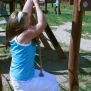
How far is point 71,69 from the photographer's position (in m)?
4.52

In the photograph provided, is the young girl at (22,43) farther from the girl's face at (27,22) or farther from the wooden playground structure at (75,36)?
Answer: the wooden playground structure at (75,36)

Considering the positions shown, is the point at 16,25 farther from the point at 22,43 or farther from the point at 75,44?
the point at 75,44

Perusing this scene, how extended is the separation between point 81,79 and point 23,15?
10.7ft

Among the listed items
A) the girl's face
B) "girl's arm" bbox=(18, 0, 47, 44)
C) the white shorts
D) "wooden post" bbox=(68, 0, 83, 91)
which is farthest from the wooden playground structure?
the white shorts

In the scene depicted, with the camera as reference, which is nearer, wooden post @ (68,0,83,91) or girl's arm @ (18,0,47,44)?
girl's arm @ (18,0,47,44)

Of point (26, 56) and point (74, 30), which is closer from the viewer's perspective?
point (26, 56)

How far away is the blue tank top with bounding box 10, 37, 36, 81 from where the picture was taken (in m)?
3.47

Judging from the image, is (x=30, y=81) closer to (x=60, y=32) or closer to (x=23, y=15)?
(x=23, y=15)

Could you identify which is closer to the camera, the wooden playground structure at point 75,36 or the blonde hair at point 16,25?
the blonde hair at point 16,25

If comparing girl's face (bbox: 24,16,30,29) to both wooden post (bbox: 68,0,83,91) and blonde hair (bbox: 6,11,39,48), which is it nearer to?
blonde hair (bbox: 6,11,39,48)

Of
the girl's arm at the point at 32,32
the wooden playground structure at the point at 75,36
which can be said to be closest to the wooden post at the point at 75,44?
the wooden playground structure at the point at 75,36

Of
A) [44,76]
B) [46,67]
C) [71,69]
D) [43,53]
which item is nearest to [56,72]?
[46,67]

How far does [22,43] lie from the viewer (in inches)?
137

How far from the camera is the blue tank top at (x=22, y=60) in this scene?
137 inches
